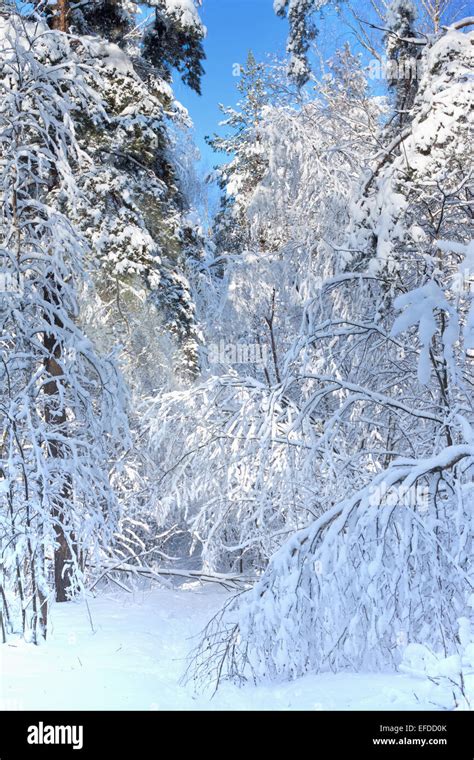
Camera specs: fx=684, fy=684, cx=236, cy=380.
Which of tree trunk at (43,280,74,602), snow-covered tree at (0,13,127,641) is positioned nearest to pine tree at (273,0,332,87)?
snow-covered tree at (0,13,127,641)

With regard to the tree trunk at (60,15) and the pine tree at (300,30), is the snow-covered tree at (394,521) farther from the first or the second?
the tree trunk at (60,15)

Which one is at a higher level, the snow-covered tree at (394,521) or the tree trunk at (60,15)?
the tree trunk at (60,15)

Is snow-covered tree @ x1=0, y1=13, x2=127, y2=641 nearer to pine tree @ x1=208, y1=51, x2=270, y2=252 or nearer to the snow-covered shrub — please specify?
the snow-covered shrub

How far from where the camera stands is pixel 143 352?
13.5 metres

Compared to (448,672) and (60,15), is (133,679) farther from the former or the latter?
(60,15)

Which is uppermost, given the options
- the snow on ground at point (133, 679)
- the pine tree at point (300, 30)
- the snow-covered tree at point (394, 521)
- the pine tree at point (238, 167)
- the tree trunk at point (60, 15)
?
the pine tree at point (238, 167)

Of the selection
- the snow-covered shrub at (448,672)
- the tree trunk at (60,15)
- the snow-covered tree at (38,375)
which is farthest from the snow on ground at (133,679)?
the tree trunk at (60,15)

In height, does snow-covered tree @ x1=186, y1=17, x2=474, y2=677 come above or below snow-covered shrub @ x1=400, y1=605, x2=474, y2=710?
above

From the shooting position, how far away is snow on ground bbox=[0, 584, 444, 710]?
4031 millimetres

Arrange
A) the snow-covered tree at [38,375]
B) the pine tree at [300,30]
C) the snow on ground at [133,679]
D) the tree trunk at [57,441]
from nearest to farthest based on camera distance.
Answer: the snow on ground at [133,679] → the snow-covered tree at [38,375] → the tree trunk at [57,441] → the pine tree at [300,30]

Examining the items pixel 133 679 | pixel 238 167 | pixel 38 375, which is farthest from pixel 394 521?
pixel 238 167

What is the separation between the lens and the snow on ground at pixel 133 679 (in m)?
4.03

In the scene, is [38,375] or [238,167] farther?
[238,167]

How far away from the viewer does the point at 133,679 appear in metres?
5.52
